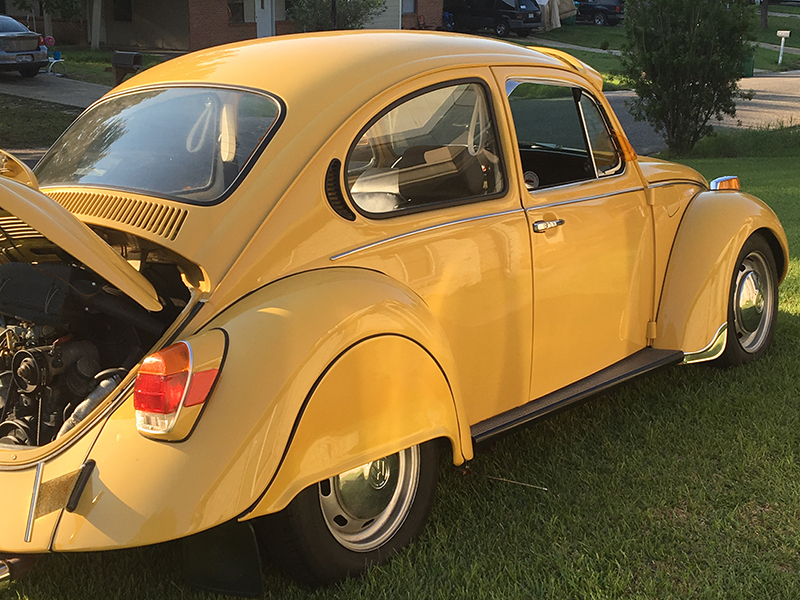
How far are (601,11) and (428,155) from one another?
46441 millimetres

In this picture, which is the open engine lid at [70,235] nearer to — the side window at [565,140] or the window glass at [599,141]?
the side window at [565,140]

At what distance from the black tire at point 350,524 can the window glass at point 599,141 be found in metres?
1.83

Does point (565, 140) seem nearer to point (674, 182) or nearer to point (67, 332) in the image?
point (674, 182)

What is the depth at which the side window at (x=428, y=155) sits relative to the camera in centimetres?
324

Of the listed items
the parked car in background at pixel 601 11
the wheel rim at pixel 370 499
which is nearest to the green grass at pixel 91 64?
the wheel rim at pixel 370 499

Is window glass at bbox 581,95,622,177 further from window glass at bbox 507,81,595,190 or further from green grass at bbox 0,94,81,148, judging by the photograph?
green grass at bbox 0,94,81,148

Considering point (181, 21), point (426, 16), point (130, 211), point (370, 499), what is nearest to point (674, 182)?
point (370, 499)

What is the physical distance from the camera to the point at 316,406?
2.70 m

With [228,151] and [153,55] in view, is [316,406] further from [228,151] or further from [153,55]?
[153,55]

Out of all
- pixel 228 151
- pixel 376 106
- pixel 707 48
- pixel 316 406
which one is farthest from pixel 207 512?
pixel 707 48

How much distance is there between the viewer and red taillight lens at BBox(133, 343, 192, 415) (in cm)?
254

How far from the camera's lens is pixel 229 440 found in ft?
8.34

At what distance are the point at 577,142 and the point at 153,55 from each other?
25.2 m

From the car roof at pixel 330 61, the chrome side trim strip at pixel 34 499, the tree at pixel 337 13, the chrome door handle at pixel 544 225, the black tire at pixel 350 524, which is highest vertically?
the tree at pixel 337 13
